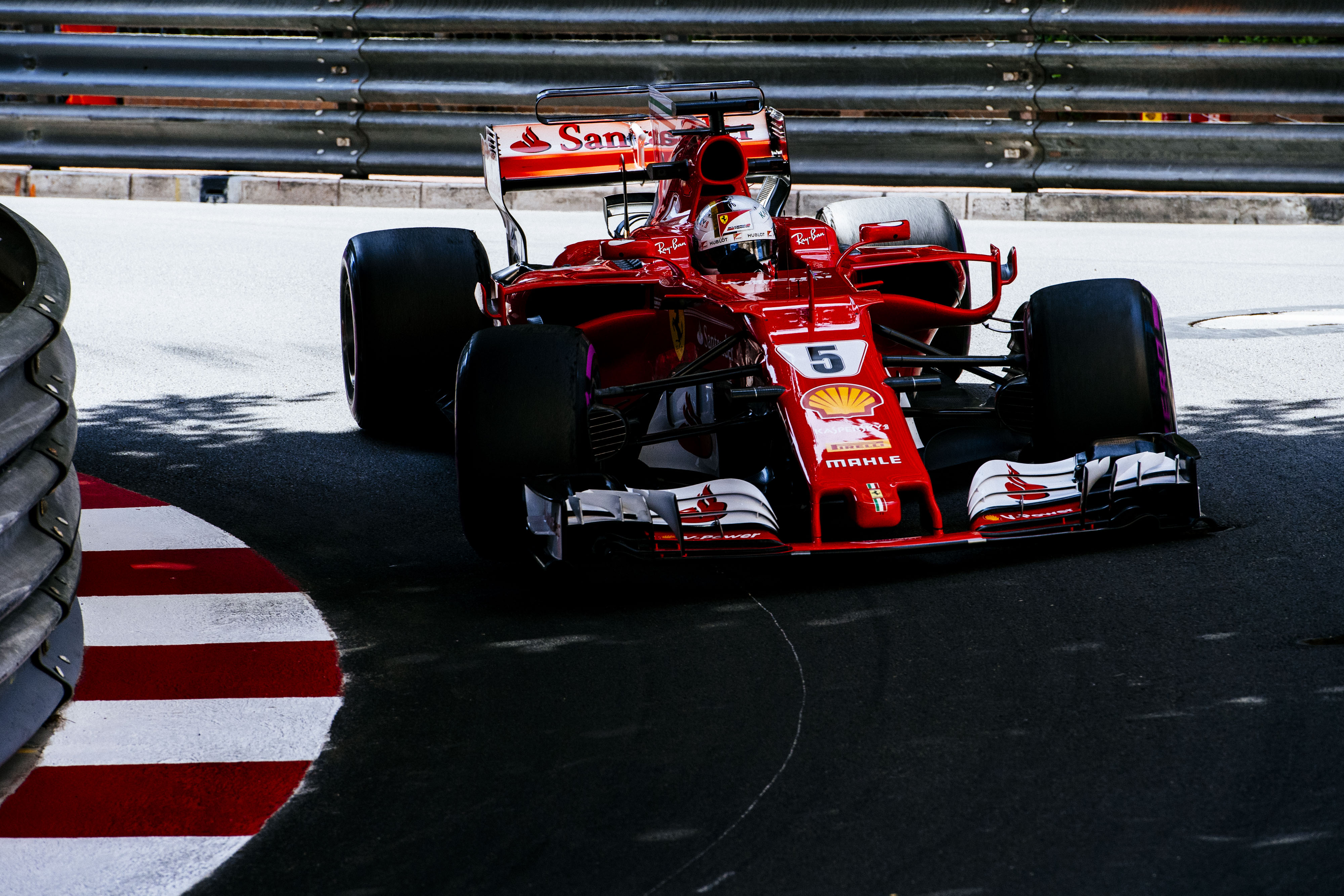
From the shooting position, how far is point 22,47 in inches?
543

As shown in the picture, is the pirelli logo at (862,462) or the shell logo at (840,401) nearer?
the pirelli logo at (862,462)

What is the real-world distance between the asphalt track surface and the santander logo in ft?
4.43

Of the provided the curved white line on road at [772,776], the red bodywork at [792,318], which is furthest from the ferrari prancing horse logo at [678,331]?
the curved white line on road at [772,776]

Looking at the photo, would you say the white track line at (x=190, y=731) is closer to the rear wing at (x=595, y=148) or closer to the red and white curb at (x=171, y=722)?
the red and white curb at (x=171, y=722)

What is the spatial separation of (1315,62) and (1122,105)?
127 cm

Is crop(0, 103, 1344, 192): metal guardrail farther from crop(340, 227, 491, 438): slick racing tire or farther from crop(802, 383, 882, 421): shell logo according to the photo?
crop(802, 383, 882, 421): shell logo

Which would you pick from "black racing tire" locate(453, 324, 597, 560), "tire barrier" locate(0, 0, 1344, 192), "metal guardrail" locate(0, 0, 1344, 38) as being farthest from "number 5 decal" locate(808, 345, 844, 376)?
"metal guardrail" locate(0, 0, 1344, 38)

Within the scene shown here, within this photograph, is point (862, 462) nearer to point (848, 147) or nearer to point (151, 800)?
point (151, 800)

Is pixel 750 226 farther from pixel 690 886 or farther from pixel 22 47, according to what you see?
pixel 22 47

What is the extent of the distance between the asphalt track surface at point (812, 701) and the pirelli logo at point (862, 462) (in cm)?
26

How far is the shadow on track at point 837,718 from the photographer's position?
296cm

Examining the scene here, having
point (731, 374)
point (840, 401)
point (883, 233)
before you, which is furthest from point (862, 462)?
point (883, 233)

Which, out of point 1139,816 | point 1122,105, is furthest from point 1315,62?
point 1139,816

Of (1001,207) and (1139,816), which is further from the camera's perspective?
(1001,207)
